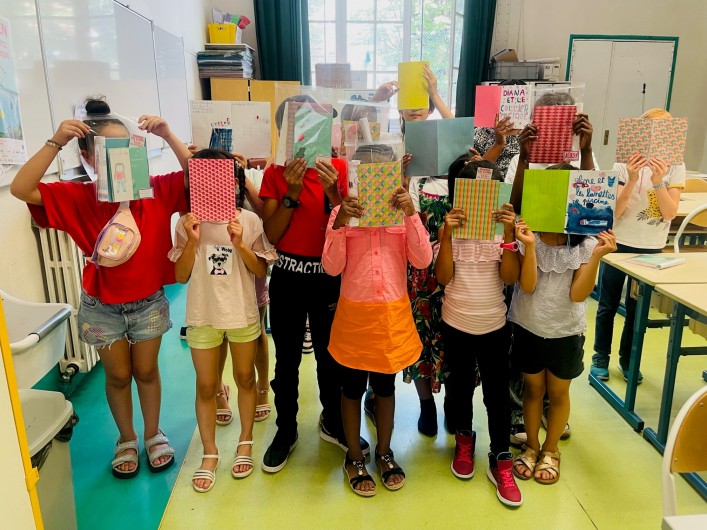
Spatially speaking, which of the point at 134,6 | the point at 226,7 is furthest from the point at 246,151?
the point at 226,7

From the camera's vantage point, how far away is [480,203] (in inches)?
67.2

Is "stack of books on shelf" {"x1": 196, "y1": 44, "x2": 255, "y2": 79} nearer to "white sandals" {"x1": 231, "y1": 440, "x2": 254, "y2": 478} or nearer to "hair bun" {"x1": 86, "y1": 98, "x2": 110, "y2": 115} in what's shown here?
"hair bun" {"x1": 86, "y1": 98, "x2": 110, "y2": 115}

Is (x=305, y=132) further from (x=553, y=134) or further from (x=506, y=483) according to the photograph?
(x=506, y=483)

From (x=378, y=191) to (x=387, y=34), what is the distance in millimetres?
4788

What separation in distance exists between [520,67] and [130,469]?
207 inches

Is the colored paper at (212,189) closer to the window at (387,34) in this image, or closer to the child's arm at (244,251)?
the child's arm at (244,251)

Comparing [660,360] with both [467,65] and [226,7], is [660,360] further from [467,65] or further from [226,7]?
[226,7]

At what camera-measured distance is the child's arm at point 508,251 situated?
5.56 ft

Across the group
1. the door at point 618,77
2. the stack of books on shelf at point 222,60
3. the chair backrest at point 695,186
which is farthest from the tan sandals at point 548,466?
the door at point 618,77

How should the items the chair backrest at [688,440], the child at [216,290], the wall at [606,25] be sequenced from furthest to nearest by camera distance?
1. the wall at [606,25]
2. the child at [216,290]
3. the chair backrest at [688,440]

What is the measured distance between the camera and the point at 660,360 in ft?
10.2

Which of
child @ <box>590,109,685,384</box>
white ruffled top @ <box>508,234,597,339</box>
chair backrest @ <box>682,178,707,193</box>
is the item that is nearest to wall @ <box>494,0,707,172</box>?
chair backrest @ <box>682,178,707,193</box>

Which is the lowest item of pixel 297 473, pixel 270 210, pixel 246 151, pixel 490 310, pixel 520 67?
pixel 297 473

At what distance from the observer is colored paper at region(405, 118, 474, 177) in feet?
5.61
